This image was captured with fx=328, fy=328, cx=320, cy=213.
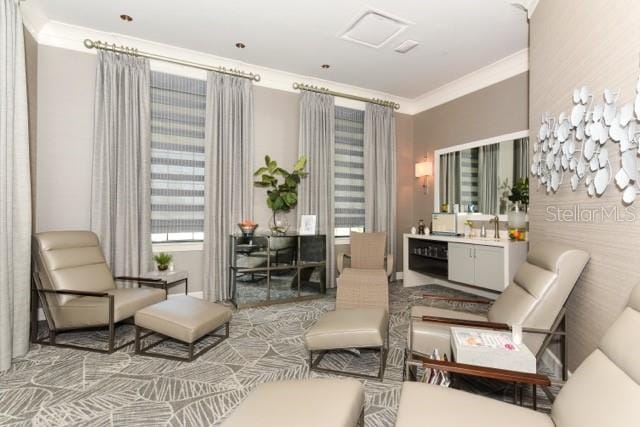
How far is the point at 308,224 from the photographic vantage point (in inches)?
185

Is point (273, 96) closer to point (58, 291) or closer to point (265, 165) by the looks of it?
point (265, 165)

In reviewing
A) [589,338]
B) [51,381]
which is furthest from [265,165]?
[589,338]

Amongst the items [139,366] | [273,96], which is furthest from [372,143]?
[139,366]

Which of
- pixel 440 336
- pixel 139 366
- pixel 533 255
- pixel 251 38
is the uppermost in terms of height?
pixel 251 38

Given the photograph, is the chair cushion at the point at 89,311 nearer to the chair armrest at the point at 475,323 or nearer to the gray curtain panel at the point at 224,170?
the gray curtain panel at the point at 224,170

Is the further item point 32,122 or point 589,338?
point 32,122

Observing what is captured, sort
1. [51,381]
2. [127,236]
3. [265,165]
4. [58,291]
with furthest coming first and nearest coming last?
[265,165], [127,236], [58,291], [51,381]

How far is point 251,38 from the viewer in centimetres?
378

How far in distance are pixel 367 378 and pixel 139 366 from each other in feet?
5.74

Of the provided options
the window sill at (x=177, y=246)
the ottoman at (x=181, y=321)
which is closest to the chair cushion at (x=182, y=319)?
the ottoman at (x=181, y=321)

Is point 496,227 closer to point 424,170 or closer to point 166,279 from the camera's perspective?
point 424,170

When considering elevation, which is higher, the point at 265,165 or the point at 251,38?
the point at 251,38

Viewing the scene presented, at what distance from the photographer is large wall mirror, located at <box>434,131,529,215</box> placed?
426 cm

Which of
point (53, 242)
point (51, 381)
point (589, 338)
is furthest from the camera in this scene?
point (53, 242)
